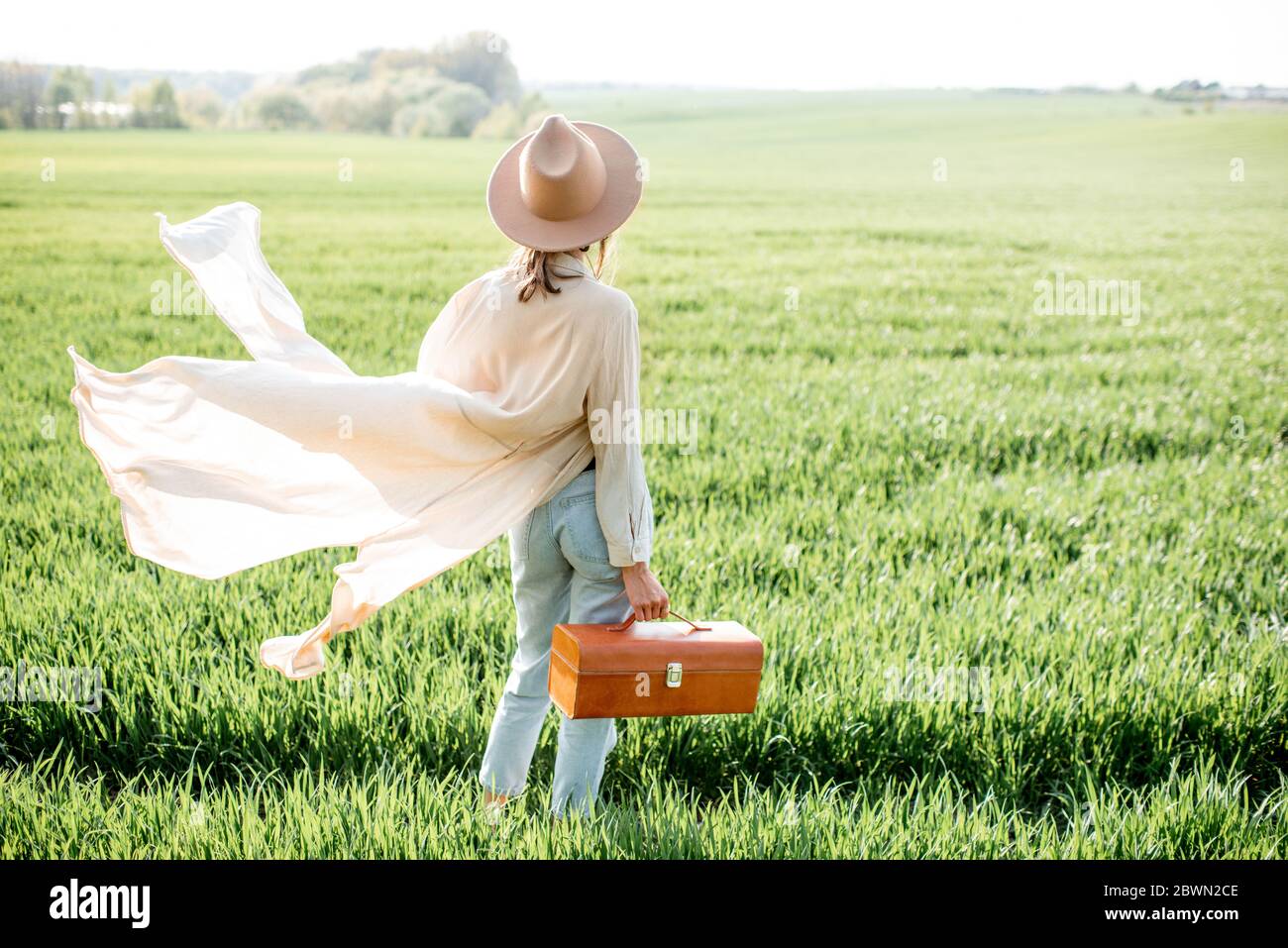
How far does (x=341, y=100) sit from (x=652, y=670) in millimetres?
86595

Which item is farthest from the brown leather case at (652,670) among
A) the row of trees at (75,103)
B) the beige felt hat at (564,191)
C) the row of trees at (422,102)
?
the row of trees at (422,102)

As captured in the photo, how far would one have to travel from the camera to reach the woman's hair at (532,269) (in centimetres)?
284

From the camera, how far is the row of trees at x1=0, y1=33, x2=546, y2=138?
56.4m

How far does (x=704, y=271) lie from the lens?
14867 mm

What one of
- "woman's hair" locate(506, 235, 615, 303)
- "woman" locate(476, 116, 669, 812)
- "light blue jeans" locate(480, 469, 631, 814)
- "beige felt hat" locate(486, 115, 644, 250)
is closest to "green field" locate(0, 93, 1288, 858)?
"light blue jeans" locate(480, 469, 631, 814)

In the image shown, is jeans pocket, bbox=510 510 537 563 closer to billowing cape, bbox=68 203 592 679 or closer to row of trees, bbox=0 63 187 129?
billowing cape, bbox=68 203 592 679

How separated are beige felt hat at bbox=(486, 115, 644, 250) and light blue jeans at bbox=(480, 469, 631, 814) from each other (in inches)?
26.4

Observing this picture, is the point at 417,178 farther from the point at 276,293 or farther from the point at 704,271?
the point at 276,293

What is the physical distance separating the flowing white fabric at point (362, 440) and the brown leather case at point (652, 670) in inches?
9.3

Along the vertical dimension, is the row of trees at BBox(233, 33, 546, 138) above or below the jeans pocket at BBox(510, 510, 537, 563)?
above

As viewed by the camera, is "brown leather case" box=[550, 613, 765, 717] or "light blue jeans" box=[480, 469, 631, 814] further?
"light blue jeans" box=[480, 469, 631, 814]

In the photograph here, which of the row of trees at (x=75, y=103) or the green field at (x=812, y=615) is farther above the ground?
the row of trees at (x=75, y=103)

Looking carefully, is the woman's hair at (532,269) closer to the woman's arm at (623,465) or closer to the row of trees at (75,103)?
the woman's arm at (623,465)

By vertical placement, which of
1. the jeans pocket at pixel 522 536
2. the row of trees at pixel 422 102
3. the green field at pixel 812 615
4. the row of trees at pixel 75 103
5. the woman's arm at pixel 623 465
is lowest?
the green field at pixel 812 615
